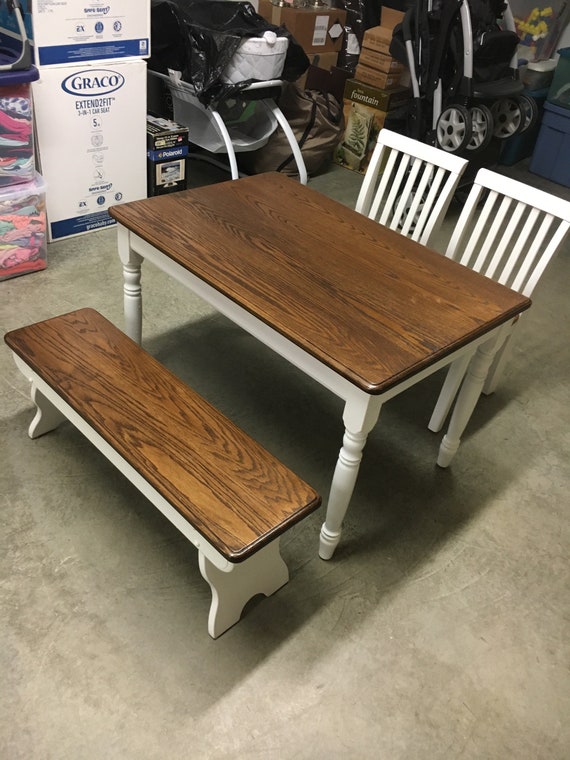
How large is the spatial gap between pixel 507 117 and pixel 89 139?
2.46 m

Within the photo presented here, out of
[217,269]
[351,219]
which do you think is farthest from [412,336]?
[351,219]

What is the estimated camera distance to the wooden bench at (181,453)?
1443mm

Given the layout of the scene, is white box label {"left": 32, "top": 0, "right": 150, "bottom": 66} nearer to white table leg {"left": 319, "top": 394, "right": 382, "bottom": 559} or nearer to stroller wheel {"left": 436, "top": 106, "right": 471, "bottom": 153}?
stroller wheel {"left": 436, "top": 106, "right": 471, "bottom": 153}

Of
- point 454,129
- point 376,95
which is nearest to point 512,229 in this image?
point 454,129

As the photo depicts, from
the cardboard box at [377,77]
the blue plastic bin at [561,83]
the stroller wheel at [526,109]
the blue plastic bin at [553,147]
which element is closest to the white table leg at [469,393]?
the stroller wheel at [526,109]

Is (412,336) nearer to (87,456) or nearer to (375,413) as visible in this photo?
(375,413)

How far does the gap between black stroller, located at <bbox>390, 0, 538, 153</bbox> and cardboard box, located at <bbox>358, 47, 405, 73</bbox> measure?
1.26 ft

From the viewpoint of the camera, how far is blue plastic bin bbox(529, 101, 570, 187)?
14.7ft

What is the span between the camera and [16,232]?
2.75 m

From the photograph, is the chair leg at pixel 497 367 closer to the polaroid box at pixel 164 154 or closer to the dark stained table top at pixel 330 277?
the dark stained table top at pixel 330 277

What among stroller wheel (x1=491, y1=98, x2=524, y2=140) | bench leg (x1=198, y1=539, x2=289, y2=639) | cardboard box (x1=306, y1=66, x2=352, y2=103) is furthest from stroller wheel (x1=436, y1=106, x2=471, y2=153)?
bench leg (x1=198, y1=539, x2=289, y2=639)

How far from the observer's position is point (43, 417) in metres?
2.09

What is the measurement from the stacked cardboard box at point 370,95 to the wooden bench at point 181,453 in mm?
2835

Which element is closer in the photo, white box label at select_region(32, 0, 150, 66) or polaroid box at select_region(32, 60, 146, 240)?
white box label at select_region(32, 0, 150, 66)
